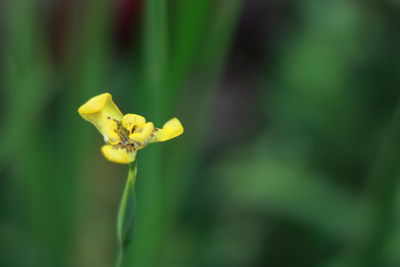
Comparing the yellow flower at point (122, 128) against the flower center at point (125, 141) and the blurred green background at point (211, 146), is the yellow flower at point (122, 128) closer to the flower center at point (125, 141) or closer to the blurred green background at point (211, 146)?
the flower center at point (125, 141)

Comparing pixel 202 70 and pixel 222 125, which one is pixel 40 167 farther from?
pixel 222 125

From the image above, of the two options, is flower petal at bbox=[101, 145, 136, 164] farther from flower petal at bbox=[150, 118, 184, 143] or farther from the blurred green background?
the blurred green background

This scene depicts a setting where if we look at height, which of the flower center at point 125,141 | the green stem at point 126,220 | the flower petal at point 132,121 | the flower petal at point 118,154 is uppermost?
the flower petal at point 132,121

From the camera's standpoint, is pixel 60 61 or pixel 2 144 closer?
pixel 2 144

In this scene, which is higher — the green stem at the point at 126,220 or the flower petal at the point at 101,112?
the flower petal at the point at 101,112

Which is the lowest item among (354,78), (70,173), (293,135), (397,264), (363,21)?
(397,264)

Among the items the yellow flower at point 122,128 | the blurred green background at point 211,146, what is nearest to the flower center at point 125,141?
the yellow flower at point 122,128

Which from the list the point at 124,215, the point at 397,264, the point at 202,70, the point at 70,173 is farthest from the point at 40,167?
the point at 397,264
